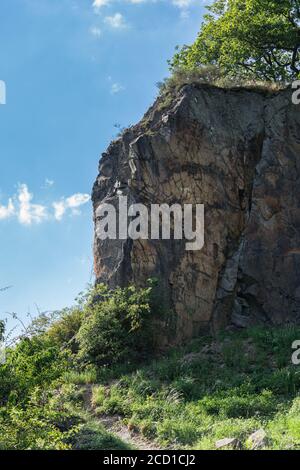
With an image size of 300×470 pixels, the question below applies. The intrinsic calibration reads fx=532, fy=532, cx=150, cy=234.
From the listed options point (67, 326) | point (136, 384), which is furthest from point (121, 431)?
point (67, 326)

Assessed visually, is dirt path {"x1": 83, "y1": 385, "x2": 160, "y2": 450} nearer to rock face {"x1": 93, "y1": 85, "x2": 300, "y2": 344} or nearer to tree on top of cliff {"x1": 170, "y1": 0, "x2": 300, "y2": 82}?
rock face {"x1": 93, "y1": 85, "x2": 300, "y2": 344}

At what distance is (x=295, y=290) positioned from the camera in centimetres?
1557

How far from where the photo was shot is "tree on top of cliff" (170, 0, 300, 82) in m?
21.4

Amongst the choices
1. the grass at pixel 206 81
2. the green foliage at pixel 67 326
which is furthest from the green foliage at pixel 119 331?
the grass at pixel 206 81

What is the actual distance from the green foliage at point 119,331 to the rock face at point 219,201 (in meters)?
0.71

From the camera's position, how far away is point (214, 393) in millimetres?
11242

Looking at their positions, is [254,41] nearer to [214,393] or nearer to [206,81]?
[206,81]

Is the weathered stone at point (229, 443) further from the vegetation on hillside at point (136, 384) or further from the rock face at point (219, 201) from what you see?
the rock face at point (219, 201)

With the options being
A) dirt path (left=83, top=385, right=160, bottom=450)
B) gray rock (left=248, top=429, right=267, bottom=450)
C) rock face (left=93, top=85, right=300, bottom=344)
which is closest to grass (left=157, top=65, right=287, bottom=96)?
rock face (left=93, top=85, right=300, bottom=344)

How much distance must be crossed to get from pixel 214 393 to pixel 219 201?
7.13 m

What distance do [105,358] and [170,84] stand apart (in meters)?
9.77

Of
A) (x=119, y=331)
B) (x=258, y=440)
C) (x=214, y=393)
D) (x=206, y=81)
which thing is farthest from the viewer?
(x=206, y=81)
